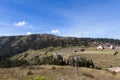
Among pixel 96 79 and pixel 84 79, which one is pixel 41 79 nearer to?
pixel 84 79

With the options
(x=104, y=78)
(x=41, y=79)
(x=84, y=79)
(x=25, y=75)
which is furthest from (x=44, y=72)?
(x=41, y=79)

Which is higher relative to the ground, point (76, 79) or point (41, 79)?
point (41, 79)

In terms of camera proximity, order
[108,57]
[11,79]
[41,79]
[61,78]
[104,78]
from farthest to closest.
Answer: [108,57] < [104,78] < [61,78] < [11,79] < [41,79]

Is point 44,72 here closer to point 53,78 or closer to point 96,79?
point 53,78

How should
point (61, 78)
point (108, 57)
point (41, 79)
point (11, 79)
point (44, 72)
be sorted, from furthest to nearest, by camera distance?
point (108, 57), point (44, 72), point (61, 78), point (11, 79), point (41, 79)

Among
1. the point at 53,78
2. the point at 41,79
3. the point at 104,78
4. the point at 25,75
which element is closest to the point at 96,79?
the point at 104,78

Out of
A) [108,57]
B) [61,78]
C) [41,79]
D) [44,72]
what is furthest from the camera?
[108,57]

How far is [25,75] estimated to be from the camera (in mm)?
33406

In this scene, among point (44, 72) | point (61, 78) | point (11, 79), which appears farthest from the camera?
point (44, 72)

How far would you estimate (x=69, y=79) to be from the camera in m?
32.2

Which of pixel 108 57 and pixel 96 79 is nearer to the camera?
pixel 96 79

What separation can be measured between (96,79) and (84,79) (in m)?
3.85

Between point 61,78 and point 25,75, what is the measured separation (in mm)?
5444

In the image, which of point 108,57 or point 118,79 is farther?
point 108,57
